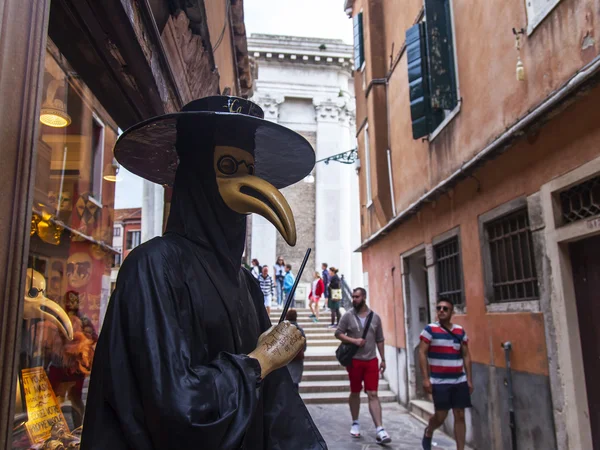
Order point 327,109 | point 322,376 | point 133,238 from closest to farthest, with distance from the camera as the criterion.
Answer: point 133,238
point 322,376
point 327,109

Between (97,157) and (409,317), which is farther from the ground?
(97,157)

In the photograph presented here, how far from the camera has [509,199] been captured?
5.55 meters

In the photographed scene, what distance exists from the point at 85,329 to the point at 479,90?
5.33m

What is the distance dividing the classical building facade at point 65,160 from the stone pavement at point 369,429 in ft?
12.8

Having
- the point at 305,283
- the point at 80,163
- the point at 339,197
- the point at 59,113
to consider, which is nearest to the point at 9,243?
the point at 59,113

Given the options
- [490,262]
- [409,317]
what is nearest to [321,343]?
[409,317]

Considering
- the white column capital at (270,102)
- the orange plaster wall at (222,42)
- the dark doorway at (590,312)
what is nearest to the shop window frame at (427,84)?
the orange plaster wall at (222,42)

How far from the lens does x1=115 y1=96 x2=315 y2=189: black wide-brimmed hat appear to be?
1759mm

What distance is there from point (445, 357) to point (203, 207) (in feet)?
14.6

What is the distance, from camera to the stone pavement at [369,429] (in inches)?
258

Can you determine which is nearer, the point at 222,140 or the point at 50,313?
the point at 222,140

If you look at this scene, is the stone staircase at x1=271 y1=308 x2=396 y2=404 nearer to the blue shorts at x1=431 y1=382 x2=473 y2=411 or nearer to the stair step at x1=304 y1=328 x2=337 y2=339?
the stair step at x1=304 y1=328 x2=337 y2=339

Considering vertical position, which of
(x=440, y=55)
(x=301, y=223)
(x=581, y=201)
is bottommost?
(x=581, y=201)

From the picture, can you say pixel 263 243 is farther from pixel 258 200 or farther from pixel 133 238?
pixel 258 200
